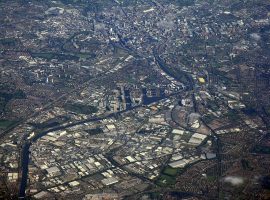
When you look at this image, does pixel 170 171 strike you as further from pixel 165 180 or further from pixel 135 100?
pixel 135 100

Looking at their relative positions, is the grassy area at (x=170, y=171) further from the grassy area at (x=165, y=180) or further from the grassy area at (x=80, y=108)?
the grassy area at (x=80, y=108)

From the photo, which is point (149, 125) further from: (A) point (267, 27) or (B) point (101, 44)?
(A) point (267, 27)

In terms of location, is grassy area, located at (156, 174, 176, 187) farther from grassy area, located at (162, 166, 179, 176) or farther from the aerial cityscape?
grassy area, located at (162, 166, 179, 176)

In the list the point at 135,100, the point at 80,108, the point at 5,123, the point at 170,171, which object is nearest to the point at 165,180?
the point at 170,171

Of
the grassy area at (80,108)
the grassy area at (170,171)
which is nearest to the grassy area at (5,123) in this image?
the grassy area at (80,108)

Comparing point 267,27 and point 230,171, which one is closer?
point 230,171

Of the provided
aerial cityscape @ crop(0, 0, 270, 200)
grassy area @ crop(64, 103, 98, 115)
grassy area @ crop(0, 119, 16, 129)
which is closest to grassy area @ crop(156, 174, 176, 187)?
aerial cityscape @ crop(0, 0, 270, 200)

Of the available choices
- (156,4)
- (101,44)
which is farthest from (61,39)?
(156,4)
